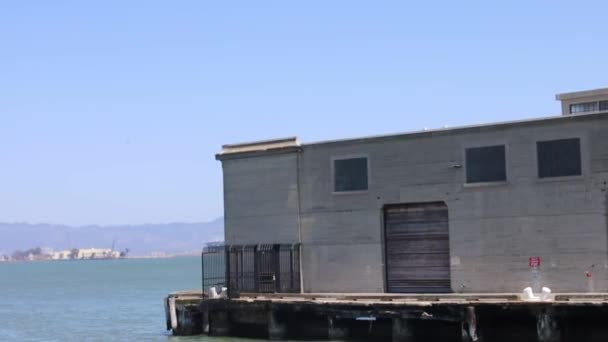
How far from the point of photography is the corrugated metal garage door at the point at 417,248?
39.0 meters

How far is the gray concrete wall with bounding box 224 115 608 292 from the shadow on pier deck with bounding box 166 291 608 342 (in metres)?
1.58

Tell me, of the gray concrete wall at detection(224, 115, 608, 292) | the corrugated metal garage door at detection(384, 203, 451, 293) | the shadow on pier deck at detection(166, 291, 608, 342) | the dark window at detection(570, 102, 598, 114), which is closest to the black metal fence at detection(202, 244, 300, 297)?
the gray concrete wall at detection(224, 115, 608, 292)

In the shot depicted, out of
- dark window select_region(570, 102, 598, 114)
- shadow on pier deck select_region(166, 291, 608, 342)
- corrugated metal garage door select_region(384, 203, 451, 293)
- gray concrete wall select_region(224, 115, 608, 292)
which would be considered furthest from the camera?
dark window select_region(570, 102, 598, 114)

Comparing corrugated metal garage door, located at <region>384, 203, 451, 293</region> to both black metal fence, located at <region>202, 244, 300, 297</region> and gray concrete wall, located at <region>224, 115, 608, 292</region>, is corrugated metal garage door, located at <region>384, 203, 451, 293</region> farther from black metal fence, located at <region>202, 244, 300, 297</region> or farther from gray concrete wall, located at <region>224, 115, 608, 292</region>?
black metal fence, located at <region>202, 244, 300, 297</region>

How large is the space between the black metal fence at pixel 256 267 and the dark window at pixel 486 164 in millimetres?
7878

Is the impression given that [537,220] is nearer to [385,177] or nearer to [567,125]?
[567,125]

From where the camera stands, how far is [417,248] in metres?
39.7

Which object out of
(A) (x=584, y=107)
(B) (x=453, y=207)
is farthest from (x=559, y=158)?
(A) (x=584, y=107)

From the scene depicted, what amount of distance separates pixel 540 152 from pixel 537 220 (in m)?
2.26

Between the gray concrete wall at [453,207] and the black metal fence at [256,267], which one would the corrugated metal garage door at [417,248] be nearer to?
the gray concrete wall at [453,207]

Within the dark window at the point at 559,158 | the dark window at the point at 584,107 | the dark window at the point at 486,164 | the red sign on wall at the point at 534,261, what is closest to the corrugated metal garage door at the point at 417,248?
the dark window at the point at 486,164

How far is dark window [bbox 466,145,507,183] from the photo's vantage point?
1478 inches

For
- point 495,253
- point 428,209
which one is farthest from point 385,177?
point 495,253

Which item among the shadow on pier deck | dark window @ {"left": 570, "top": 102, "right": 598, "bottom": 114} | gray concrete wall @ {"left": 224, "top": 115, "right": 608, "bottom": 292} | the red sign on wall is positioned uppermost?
dark window @ {"left": 570, "top": 102, "right": 598, "bottom": 114}
